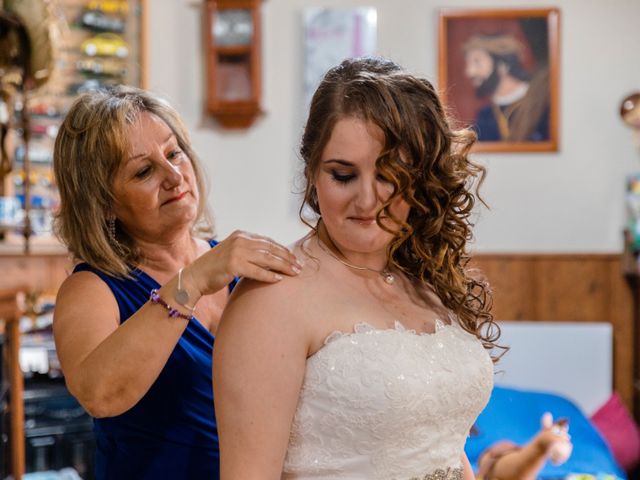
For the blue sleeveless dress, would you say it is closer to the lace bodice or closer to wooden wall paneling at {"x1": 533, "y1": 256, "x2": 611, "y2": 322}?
the lace bodice

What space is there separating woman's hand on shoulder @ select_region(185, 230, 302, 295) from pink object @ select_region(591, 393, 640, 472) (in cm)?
347

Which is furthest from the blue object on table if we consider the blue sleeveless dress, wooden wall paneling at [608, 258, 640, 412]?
the blue sleeveless dress

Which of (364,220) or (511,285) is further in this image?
(511,285)

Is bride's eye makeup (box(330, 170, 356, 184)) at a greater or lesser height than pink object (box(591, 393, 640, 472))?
greater

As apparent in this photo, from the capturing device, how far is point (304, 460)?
1.40 m

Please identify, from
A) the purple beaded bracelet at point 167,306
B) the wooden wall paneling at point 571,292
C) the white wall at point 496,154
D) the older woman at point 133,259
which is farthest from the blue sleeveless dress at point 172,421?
the wooden wall paneling at point 571,292

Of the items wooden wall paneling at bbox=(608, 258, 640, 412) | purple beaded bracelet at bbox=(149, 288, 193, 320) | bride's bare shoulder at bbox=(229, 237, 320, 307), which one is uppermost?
bride's bare shoulder at bbox=(229, 237, 320, 307)

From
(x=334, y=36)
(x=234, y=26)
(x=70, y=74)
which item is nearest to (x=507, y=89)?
(x=334, y=36)

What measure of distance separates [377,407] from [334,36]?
12.2 feet

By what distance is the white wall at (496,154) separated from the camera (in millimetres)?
4848

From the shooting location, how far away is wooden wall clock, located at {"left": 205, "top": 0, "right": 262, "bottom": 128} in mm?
4754

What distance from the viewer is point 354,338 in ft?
4.59

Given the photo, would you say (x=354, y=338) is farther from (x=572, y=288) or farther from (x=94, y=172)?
(x=572, y=288)

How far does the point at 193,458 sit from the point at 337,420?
19.3 inches
